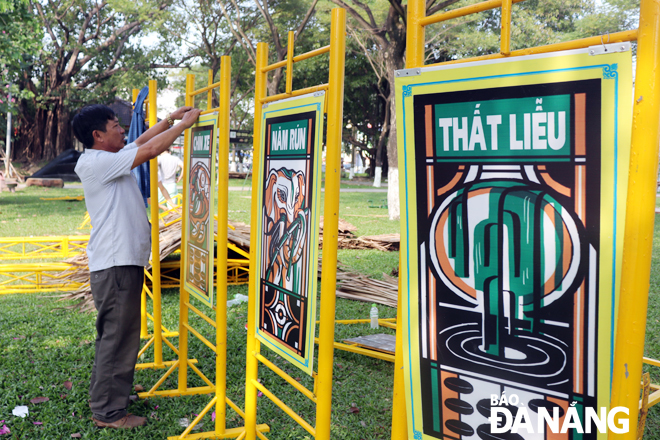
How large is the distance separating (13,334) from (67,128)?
1151 inches

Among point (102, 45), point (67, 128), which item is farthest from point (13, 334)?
point (67, 128)

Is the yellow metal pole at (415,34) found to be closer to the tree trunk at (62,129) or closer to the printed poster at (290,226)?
the printed poster at (290,226)

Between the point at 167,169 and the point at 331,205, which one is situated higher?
the point at 167,169

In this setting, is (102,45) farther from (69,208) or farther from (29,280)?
(29,280)

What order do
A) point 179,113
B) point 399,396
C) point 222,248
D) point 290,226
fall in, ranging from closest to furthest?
point 399,396 < point 290,226 < point 222,248 < point 179,113

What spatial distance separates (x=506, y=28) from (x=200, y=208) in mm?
2510

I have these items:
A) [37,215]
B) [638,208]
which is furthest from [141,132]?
[37,215]

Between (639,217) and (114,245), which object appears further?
(114,245)

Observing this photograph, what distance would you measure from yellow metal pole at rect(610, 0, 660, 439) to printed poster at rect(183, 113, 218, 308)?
2.45 m

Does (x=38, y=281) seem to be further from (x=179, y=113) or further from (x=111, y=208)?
(x=179, y=113)

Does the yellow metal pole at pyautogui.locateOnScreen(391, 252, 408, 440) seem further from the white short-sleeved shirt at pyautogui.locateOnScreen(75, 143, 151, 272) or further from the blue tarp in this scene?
the blue tarp

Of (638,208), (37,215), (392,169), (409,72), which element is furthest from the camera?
(392,169)

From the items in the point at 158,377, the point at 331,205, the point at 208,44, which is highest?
the point at 208,44

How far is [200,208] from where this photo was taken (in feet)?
12.1
